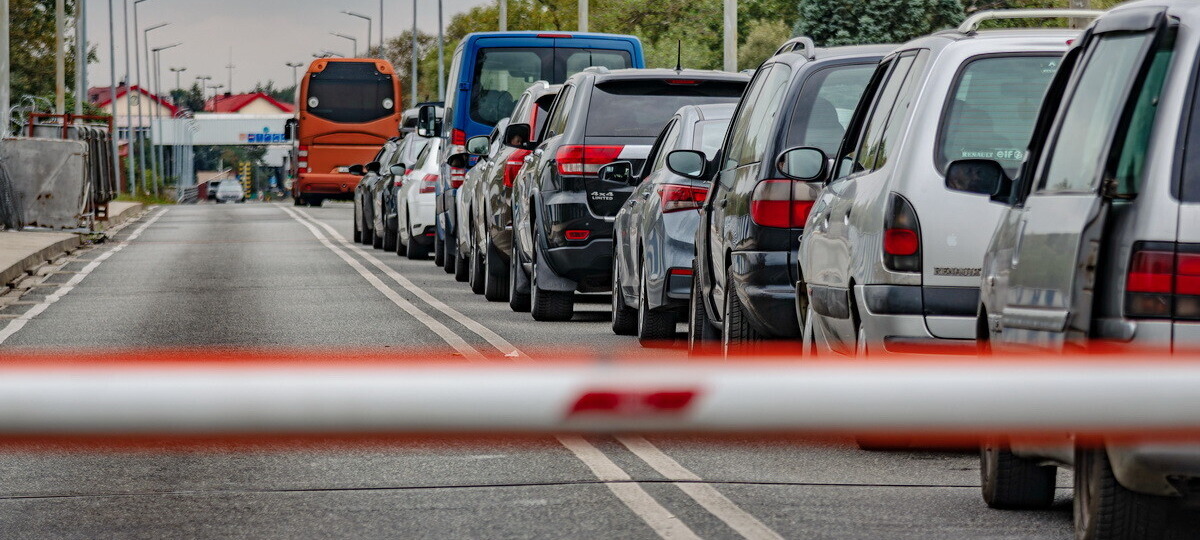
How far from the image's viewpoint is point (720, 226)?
10.4 m

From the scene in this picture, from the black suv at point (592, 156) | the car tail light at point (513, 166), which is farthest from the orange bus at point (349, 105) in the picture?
the black suv at point (592, 156)

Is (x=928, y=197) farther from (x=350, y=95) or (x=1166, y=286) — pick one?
(x=350, y=95)

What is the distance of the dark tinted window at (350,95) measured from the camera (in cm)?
5250

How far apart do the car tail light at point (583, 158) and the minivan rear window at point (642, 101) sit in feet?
0.36

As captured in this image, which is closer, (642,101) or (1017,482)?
(1017,482)

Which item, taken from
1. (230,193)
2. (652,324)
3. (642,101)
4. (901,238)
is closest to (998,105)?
(901,238)

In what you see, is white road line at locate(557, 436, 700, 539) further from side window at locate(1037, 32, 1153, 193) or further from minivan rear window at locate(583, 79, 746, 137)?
minivan rear window at locate(583, 79, 746, 137)

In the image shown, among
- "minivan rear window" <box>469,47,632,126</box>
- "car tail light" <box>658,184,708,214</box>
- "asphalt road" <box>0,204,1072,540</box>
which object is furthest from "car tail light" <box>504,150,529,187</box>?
"minivan rear window" <box>469,47,632,126</box>

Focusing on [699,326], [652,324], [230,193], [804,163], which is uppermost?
[804,163]

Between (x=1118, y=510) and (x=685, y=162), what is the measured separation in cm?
611

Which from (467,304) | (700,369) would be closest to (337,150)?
(467,304)

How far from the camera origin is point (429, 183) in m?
25.0

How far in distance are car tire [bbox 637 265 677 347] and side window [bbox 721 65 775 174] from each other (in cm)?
190

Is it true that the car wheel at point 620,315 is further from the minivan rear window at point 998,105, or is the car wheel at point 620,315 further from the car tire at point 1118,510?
the car tire at point 1118,510
